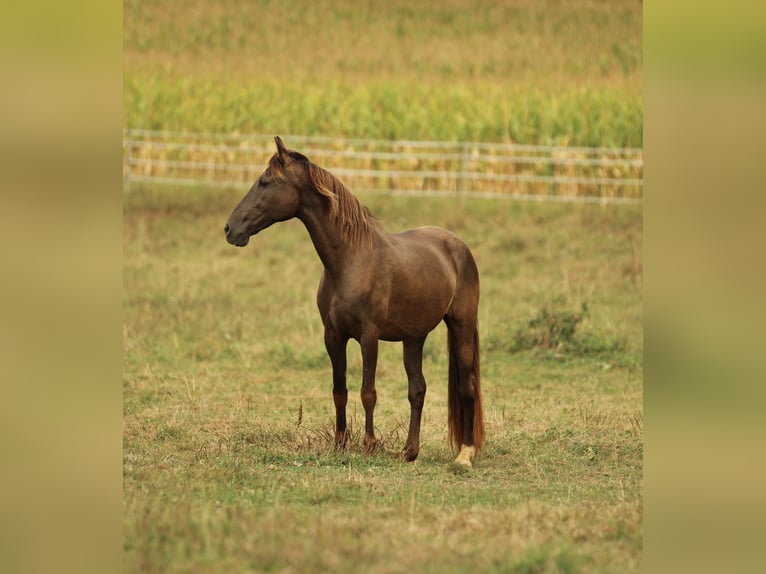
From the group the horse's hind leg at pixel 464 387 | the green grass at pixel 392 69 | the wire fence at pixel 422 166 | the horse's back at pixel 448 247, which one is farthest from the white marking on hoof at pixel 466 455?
the green grass at pixel 392 69

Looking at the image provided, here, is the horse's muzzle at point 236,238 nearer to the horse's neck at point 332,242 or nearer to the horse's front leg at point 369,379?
the horse's neck at point 332,242

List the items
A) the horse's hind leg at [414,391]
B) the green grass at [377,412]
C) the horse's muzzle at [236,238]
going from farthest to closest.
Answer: the horse's hind leg at [414,391] → the horse's muzzle at [236,238] → the green grass at [377,412]

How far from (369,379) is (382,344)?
5872 mm

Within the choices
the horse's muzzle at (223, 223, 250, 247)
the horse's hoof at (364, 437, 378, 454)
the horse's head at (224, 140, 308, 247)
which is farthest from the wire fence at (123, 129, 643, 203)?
the horse's muzzle at (223, 223, 250, 247)

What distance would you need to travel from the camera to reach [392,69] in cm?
2853

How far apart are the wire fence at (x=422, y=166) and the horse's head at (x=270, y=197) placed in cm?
1373

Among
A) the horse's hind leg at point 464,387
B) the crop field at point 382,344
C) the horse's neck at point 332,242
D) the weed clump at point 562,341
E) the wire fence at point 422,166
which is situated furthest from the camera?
the wire fence at point 422,166

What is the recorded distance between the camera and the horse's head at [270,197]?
723 centimetres

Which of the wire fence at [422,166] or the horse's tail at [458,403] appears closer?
the horse's tail at [458,403]

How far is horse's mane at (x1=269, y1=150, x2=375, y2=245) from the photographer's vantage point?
7273mm

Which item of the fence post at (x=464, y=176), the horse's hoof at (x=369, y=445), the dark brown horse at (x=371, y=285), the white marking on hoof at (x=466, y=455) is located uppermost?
the fence post at (x=464, y=176)

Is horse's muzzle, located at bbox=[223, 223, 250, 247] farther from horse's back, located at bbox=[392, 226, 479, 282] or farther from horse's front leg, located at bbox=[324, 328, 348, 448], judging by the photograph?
horse's back, located at bbox=[392, 226, 479, 282]

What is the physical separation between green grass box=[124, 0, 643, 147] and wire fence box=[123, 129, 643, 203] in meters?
0.77
